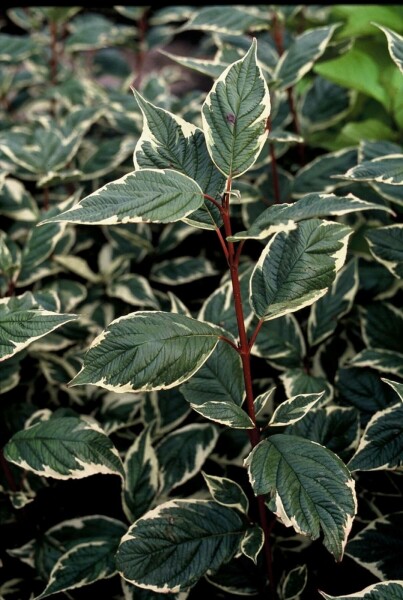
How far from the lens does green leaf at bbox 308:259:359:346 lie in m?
1.10

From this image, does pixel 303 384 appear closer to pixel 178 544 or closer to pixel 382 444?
pixel 382 444

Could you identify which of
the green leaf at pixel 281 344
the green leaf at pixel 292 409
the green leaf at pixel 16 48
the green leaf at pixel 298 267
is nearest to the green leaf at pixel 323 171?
the green leaf at pixel 281 344

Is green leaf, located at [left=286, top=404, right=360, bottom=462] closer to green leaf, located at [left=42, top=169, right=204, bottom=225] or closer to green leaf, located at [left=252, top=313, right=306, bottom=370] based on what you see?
green leaf, located at [left=252, top=313, right=306, bottom=370]

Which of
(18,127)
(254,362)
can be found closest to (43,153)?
(18,127)

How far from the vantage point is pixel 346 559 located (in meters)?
1.04

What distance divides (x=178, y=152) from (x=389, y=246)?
0.38 m

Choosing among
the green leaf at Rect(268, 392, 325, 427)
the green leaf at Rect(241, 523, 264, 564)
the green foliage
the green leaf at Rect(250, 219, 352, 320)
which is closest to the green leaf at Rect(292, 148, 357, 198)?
the green foliage

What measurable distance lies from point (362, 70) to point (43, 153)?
72cm

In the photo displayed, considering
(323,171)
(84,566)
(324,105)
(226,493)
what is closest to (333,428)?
(226,493)

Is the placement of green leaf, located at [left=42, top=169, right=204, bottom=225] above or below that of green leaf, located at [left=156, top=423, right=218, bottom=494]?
above

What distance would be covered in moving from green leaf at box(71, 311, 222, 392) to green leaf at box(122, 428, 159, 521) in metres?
0.27

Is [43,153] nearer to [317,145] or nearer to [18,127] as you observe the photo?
[18,127]

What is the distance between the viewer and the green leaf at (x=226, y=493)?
890mm

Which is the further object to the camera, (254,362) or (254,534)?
(254,362)
